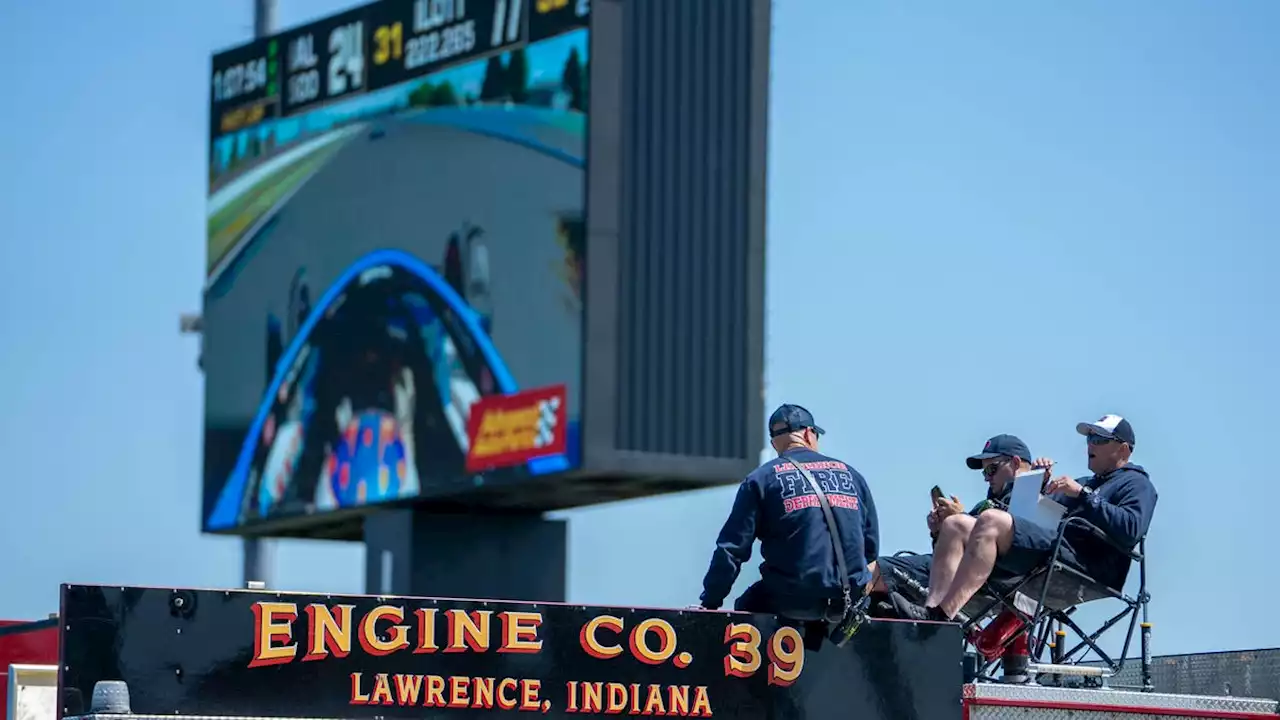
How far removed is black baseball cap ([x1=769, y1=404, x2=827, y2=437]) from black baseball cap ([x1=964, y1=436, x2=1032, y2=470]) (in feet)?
4.57

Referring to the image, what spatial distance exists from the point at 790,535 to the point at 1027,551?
121 centimetres

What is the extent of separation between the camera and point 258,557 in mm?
36188

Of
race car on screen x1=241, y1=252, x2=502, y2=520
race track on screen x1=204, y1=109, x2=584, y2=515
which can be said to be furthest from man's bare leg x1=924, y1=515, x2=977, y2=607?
race car on screen x1=241, y1=252, x2=502, y2=520

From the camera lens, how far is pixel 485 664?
9.18 metres

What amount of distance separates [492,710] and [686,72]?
54.9 ft

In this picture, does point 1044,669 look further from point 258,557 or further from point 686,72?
point 258,557

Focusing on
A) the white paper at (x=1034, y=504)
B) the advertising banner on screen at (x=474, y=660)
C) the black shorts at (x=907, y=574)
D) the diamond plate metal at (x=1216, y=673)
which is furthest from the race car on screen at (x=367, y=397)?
the advertising banner on screen at (x=474, y=660)

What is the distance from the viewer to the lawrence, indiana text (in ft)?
29.3

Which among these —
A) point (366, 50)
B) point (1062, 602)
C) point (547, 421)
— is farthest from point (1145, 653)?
point (366, 50)

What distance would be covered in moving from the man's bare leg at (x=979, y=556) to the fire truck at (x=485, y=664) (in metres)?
0.38

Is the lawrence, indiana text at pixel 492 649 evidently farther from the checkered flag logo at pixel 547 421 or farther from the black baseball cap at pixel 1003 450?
the checkered flag logo at pixel 547 421

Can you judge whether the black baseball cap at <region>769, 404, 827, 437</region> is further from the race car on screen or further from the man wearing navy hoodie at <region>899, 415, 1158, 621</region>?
the race car on screen

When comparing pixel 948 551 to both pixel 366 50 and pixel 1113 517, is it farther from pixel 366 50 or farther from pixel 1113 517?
pixel 366 50

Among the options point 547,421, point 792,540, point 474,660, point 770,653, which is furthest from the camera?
point 547,421
